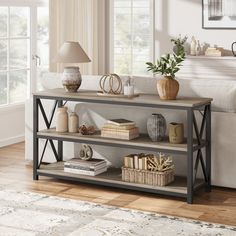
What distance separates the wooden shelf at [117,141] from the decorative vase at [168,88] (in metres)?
0.39

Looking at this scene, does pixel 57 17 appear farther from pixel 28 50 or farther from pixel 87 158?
pixel 87 158

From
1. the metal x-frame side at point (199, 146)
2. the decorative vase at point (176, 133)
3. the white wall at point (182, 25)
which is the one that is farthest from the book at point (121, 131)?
the white wall at point (182, 25)

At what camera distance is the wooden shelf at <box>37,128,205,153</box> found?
17.9 ft

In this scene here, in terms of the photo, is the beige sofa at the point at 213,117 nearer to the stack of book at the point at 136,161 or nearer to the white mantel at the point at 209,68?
the stack of book at the point at 136,161

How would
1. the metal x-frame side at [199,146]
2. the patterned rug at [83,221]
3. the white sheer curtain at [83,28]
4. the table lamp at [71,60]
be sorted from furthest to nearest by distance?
the white sheer curtain at [83,28] < the table lamp at [71,60] < the metal x-frame side at [199,146] < the patterned rug at [83,221]

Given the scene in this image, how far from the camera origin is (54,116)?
21.4 feet

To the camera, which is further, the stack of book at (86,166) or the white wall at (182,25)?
the white wall at (182,25)

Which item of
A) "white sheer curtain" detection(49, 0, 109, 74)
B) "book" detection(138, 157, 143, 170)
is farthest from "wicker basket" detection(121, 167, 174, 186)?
"white sheer curtain" detection(49, 0, 109, 74)

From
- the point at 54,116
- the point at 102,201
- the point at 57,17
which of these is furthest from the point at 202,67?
the point at 102,201

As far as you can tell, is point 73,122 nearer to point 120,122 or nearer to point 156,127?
point 120,122

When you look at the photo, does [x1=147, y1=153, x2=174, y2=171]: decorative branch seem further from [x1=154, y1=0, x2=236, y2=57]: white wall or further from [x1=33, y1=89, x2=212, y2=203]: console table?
[x1=154, y1=0, x2=236, y2=57]: white wall

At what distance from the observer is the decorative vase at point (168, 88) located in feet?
18.1

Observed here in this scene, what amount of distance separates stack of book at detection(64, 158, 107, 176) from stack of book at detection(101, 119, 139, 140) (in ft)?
1.03

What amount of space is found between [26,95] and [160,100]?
3326 mm
